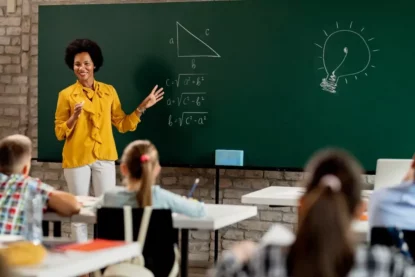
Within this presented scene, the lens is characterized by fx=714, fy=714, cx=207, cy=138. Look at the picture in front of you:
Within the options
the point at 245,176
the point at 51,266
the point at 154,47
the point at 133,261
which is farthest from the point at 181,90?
the point at 51,266

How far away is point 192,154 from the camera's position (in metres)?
6.04

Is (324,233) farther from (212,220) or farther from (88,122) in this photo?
(88,122)

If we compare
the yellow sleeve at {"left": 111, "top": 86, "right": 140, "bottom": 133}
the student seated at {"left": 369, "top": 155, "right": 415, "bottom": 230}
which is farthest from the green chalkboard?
the student seated at {"left": 369, "top": 155, "right": 415, "bottom": 230}

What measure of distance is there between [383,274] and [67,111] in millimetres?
4298

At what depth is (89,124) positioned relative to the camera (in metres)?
5.80

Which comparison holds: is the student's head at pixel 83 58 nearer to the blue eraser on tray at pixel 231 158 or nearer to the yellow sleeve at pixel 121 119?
the yellow sleeve at pixel 121 119

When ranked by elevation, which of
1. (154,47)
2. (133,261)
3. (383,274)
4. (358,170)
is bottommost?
(133,261)

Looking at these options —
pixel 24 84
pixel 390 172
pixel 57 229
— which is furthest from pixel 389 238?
pixel 24 84

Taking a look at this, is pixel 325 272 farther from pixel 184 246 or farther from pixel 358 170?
Answer: pixel 184 246

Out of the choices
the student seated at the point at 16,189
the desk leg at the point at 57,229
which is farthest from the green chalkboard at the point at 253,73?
the student seated at the point at 16,189

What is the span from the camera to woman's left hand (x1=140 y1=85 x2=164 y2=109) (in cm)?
592

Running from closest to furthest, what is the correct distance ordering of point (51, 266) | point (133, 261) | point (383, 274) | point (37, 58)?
point (383, 274), point (51, 266), point (133, 261), point (37, 58)

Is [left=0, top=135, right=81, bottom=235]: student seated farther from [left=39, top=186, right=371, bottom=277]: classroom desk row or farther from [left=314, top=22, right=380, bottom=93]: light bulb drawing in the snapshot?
[left=314, top=22, right=380, bottom=93]: light bulb drawing

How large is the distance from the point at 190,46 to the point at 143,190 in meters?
2.95
